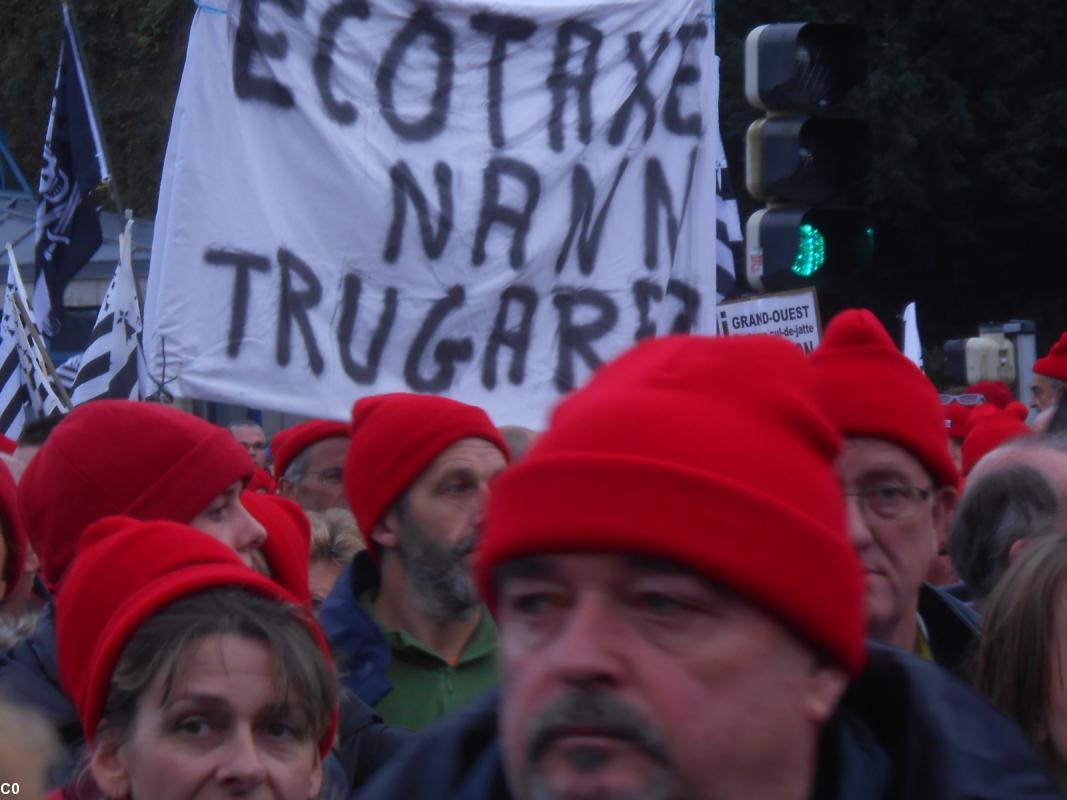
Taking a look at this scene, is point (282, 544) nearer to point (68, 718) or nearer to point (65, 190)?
point (68, 718)

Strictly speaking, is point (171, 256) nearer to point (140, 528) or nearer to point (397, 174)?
point (397, 174)

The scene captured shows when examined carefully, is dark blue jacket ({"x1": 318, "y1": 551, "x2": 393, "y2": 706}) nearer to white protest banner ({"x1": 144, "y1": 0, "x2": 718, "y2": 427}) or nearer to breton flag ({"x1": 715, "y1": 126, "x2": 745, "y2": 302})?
white protest banner ({"x1": 144, "y1": 0, "x2": 718, "y2": 427})

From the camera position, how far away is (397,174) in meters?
5.41

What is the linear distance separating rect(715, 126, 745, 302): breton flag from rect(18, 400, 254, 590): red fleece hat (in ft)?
11.8

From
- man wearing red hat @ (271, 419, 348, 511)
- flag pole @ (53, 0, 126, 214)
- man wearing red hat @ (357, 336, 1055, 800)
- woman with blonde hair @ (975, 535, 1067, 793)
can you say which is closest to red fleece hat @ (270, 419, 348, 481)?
man wearing red hat @ (271, 419, 348, 511)

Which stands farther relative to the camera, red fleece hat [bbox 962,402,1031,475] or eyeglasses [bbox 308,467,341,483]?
red fleece hat [bbox 962,402,1031,475]

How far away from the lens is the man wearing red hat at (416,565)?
3812 millimetres

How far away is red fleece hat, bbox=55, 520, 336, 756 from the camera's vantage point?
2.76 metres

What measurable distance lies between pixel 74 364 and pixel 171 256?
20.7 ft

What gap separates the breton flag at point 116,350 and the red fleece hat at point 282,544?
11.3 ft

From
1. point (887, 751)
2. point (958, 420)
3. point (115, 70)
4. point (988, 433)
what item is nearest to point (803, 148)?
point (988, 433)

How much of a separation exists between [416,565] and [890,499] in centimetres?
129

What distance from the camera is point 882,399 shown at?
3.08 meters

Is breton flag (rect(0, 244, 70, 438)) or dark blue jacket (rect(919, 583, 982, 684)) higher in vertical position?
dark blue jacket (rect(919, 583, 982, 684))
